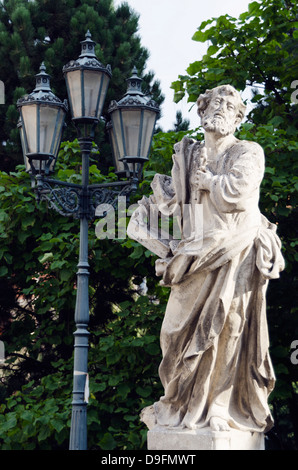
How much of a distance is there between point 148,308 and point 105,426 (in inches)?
58.4

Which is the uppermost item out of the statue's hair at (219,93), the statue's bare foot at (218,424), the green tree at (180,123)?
the green tree at (180,123)

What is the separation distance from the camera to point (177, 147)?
5480 millimetres

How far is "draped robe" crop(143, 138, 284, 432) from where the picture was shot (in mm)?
4926

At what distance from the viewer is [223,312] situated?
490 cm

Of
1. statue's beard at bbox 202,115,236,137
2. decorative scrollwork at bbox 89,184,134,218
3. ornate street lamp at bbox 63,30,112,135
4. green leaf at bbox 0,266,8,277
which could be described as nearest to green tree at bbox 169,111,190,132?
green leaf at bbox 0,266,8,277

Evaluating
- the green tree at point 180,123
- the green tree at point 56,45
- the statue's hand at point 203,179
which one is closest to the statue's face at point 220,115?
the statue's hand at point 203,179

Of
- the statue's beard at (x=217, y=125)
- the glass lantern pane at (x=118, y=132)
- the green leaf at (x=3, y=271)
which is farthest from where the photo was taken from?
the green leaf at (x=3, y=271)

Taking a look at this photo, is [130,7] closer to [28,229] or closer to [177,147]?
[28,229]

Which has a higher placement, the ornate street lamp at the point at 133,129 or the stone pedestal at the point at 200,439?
the ornate street lamp at the point at 133,129

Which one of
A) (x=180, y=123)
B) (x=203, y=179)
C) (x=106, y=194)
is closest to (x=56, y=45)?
(x=180, y=123)

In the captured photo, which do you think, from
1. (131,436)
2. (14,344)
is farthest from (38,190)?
(14,344)

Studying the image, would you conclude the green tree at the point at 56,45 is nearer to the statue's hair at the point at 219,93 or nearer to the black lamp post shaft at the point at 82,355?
the black lamp post shaft at the point at 82,355

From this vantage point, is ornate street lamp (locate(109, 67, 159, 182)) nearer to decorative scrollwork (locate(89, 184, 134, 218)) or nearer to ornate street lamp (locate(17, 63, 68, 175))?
decorative scrollwork (locate(89, 184, 134, 218))

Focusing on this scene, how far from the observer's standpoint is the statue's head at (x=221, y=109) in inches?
208
